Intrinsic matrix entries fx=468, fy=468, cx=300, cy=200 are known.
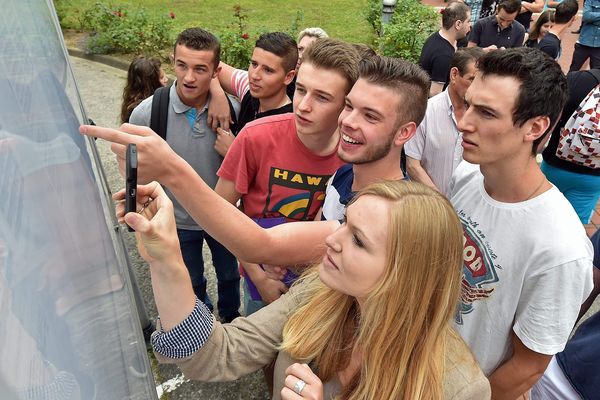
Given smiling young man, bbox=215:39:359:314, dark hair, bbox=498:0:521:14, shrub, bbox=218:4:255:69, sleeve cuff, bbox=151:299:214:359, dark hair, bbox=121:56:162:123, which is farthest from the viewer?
shrub, bbox=218:4:255:69

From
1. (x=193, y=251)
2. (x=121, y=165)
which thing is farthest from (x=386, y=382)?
(x=193, y=251)

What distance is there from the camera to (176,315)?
45.5 inches

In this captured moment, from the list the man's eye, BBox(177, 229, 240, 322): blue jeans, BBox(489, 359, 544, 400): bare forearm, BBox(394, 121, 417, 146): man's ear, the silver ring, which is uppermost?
BBox(394, 121, 417, 146): man's ear

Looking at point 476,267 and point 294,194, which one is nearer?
point 476,267

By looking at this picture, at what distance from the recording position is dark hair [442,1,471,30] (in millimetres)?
4277

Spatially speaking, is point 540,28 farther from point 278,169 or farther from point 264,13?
point 264,13

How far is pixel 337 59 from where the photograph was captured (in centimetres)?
204

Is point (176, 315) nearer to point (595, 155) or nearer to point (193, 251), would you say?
point (193, 251)

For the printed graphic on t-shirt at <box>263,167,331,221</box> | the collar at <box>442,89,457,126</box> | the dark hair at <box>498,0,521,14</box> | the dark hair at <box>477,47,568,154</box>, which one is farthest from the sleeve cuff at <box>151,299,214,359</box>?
the dark hair at <box>498,0,521,14</box>

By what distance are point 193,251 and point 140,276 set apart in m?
0.91

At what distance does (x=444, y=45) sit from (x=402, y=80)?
277 cm

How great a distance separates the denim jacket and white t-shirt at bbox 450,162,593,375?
17.2 feet

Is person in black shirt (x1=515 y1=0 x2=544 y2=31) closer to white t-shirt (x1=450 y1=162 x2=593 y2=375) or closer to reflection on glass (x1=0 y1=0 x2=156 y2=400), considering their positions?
white t-shirt (x1=450 y1=162 x2=593 y2=375)

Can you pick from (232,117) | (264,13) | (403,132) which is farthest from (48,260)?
(264,13)
